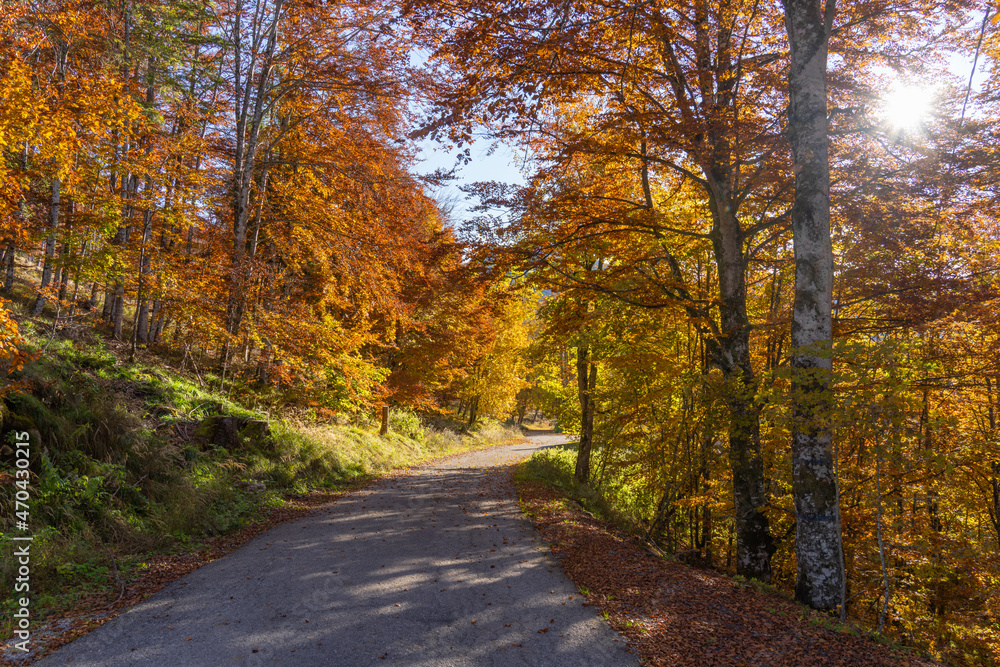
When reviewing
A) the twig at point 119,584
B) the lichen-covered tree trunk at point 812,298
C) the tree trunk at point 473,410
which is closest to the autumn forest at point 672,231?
the lichen-covered tree trunk at point 812,298

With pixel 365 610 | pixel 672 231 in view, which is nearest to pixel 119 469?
pixel 365 610

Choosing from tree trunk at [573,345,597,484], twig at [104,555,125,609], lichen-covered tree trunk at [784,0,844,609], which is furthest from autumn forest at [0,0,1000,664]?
twig at [104,555,125,609]

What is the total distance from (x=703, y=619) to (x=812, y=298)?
3776 millimetres

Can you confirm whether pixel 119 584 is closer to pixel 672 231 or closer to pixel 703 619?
pixel 703 619

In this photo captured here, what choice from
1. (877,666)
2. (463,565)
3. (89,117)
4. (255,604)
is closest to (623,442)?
(463,565)

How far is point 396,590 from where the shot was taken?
4957mm

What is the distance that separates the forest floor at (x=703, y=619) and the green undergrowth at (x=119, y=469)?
5.24 metres

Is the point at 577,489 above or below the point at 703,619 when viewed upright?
below

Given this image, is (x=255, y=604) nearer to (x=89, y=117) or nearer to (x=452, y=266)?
(x=452, y=266)

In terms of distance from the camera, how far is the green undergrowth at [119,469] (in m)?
4.75

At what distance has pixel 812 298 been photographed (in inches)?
209

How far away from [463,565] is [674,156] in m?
7.75

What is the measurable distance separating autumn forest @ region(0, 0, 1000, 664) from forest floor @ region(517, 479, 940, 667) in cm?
94

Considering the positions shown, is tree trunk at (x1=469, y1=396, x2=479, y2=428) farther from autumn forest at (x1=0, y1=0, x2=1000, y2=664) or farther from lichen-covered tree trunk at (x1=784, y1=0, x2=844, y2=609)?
lichen-covered tree trunk at (x1=784, y1=0, x2=844, y2=609)
